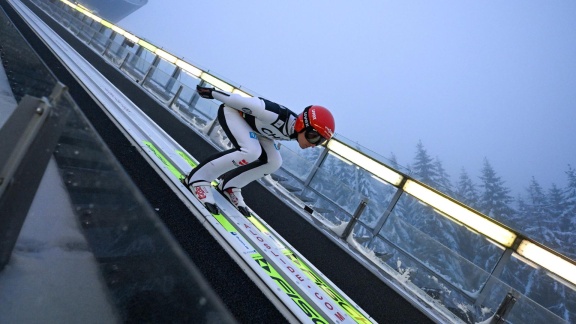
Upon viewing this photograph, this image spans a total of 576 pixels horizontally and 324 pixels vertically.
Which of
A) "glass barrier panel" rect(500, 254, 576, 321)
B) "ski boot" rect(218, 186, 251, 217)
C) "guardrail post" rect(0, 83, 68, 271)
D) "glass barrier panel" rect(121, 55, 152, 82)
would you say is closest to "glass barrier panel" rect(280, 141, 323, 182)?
"ski boot" rect(218, 186, 251, 217)

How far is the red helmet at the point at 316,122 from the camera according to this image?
12.7 ft

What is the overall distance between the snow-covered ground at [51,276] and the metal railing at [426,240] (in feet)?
15.3

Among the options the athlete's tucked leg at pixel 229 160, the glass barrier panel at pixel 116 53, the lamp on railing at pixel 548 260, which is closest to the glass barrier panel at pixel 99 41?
the glass barrier panel at pixel 116 53

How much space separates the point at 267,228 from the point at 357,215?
278cm

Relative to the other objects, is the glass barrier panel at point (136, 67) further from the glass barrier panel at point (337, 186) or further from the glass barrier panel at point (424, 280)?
the glass barrier panel at point (424, 280)

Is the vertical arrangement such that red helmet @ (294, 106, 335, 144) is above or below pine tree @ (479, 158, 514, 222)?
below

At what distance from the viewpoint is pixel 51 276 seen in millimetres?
2025

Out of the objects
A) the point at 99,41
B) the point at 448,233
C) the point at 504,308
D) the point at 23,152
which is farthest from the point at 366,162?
the point at 99,41

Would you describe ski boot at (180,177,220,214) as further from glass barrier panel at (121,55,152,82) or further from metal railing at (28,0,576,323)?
glass barrier panel at (121,55,152,82)

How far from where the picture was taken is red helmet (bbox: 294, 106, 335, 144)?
12.7 ft

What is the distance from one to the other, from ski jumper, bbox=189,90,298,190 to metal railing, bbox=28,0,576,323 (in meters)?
2.85

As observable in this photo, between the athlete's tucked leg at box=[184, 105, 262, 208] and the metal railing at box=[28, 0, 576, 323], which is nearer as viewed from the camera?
the athlete's tucked leg at box=[184, 105, 262, 208]

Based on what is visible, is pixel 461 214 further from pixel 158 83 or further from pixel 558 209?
pixel 558 209

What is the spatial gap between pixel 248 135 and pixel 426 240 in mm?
4503
